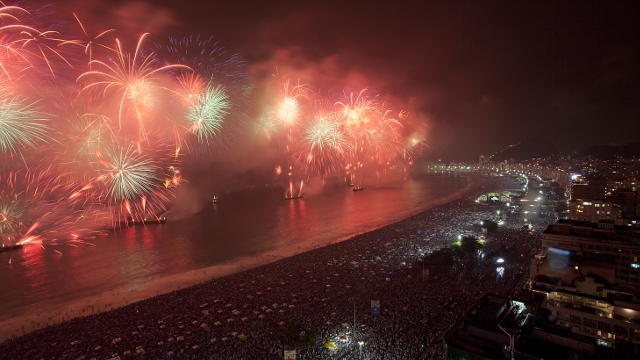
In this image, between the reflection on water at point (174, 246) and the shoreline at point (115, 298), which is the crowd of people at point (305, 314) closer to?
the shoreline at point (115, 298)

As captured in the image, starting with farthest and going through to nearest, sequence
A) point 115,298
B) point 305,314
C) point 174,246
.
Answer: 1. point 174,246
2. point 115,298
3. point 305,314

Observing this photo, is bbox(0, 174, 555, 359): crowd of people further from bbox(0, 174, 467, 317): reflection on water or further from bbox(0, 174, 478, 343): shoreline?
bbox(0, 174, 467, 317): reflection on water

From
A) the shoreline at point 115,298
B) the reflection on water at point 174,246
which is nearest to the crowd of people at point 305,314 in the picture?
the shoreline at point 115,298

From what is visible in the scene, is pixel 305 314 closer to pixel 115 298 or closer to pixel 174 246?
pixel 115 298

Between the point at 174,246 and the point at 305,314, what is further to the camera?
the point at 174,246

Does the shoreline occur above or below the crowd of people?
below

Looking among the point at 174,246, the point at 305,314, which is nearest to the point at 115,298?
the point at 174,246

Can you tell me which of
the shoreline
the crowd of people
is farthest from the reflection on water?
the crowd of people
